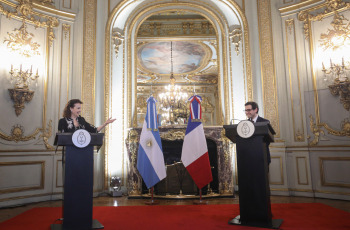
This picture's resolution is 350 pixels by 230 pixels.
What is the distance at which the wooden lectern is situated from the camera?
3.04 m

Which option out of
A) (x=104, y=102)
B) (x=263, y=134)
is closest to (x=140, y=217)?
(x=263, y=134)

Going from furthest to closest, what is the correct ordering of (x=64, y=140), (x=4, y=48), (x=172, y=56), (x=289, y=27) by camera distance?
(x=172, y=56)
(x=289, y=27)
(x=4, y=48)
(x=64, y=140)

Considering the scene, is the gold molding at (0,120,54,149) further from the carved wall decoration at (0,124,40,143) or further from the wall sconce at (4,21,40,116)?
the wall sconce at (4,21,40,116)

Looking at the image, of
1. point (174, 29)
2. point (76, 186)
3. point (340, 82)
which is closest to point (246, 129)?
point (76, 186)

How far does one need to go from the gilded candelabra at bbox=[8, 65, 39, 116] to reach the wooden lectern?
3980mm

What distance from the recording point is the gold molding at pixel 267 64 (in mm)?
5820

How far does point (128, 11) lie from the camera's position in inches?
259

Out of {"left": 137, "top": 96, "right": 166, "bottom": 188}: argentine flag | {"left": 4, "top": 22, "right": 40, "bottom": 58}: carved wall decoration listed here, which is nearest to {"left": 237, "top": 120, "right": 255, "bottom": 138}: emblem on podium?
{"left": 137, "top": 96, "right": 166, "bottom": 188}: argentine flag

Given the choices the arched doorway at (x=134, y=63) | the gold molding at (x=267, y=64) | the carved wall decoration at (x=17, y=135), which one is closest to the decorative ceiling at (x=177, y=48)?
the arched doorway at (x=134, y=63)

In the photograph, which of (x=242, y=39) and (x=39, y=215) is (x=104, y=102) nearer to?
(x=39, y=215)

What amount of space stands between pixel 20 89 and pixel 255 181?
431 centimetres

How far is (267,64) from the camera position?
19.7 feet

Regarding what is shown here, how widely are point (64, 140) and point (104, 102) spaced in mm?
3067

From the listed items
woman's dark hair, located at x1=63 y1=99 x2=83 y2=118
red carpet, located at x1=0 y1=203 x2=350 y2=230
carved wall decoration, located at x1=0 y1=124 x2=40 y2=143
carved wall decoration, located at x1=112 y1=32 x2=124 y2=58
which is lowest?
red carpet, located at x1=0 y1=203 x2=350 y2=230
